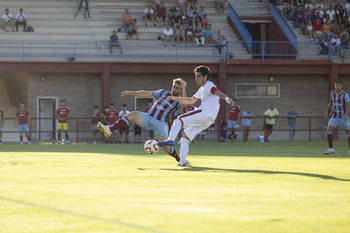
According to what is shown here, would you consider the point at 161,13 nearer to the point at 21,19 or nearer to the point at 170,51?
the point at 170,51

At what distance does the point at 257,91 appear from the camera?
3306 centimetres

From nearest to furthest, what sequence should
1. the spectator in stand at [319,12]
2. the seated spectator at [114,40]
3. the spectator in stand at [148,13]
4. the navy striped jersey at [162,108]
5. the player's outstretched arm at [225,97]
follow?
the player's outstretched arm at [225,97] → the navy striped jersey at [162,108] → the seated spectator at [114,40] → the spectator in stand at [148,13] → the spectator in stand at [319,12]

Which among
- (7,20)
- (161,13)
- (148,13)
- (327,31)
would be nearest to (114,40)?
(148,13)

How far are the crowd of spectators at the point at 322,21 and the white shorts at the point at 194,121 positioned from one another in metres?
22.7

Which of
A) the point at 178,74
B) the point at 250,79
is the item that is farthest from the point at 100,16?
the point at 250,79

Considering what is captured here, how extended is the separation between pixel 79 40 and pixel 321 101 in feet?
47.2

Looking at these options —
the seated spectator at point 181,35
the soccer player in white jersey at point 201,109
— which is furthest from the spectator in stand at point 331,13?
the soccer player in white jersey at point 201,109

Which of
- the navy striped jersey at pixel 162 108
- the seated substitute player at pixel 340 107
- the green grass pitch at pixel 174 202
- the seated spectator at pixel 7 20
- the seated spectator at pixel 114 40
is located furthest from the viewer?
the seated spectator at pixel 7 20

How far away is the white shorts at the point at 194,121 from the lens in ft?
35.6

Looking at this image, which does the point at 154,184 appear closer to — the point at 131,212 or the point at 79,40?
the point at 131,212

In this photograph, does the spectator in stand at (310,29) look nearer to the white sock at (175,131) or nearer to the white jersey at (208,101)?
the white jersey at (208,101)

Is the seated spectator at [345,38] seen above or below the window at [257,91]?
above

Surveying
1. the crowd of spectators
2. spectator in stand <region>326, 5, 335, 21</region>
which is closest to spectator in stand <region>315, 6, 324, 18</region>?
the crowd of spectators

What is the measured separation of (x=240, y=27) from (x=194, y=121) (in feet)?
74.8
